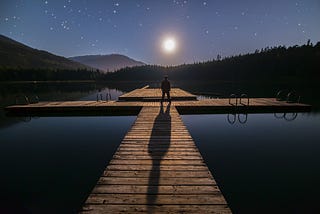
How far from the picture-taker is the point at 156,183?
432 cm

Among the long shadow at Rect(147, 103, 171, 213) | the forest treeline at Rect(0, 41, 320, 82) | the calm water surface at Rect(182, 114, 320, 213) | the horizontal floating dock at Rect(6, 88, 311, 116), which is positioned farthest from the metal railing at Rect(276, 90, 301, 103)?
the forest treeline at Rect(0, 41, 320, 82)

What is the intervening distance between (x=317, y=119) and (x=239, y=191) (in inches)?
515

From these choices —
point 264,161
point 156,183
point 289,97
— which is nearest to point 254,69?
point 289,97

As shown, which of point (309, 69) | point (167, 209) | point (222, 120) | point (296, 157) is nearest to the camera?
point (167, 209)

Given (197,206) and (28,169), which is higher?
(197,206)

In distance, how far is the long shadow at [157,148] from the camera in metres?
3.98

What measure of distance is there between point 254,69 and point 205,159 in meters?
77.1

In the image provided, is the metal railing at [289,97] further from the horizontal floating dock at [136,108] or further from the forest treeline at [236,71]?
the forest treeline at [236,71]

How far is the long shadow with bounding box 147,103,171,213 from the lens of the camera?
3.98m

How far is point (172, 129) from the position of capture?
8555mm

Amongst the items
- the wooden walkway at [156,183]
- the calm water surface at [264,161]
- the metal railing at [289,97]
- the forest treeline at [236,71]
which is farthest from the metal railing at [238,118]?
the forest treeline at [236,71]

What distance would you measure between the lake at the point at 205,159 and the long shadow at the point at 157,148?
→ 203 centimetres

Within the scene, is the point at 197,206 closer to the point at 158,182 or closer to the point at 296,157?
the point at 158,182

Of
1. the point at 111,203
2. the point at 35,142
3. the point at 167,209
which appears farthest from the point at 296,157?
the point at 35,142
